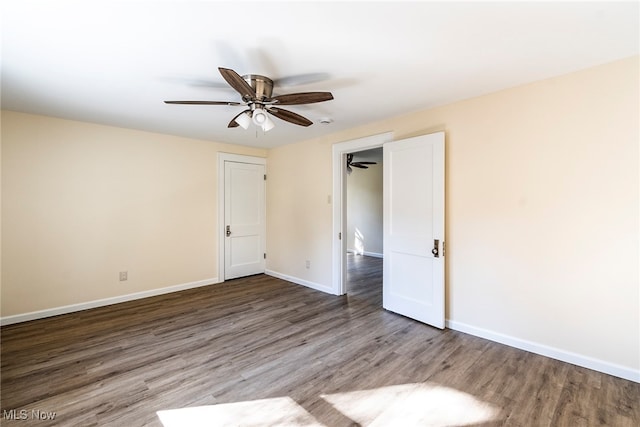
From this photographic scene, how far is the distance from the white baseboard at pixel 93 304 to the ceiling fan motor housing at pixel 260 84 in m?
3.51

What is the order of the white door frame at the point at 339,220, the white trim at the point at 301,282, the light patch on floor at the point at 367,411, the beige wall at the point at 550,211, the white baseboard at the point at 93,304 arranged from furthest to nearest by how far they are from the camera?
the white trim at the point at 301,282, the white door frame at the point at 339,220, the white baseboard at the point at 93,304, the beige wall at the point at 550,211, the light patch on floor at the point at 367,411

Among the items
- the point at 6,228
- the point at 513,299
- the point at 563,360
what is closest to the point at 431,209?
the point at 513,299

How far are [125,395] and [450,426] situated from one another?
7.25ft

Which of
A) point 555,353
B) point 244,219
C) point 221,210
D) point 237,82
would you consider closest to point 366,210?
point 244,219

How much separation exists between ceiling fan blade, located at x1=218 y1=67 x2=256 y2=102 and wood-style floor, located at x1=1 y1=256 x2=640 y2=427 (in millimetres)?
2209

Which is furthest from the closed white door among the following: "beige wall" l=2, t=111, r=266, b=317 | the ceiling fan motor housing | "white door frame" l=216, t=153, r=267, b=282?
the ceiling fan motor housing

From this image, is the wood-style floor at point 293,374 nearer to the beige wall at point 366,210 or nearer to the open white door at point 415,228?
the open white door at point 415,228

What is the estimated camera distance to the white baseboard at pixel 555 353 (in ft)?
6.99

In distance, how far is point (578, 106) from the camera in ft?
7.51

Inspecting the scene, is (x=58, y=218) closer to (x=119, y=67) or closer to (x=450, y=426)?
(x=119, y=67)

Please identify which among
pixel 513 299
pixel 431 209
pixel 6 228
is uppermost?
pixel 431 209

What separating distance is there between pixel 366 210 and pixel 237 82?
19.6 ft

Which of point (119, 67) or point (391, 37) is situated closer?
point (391, 37)

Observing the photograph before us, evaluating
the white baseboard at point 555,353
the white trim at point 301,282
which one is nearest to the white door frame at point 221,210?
the white trim at point 301,282
